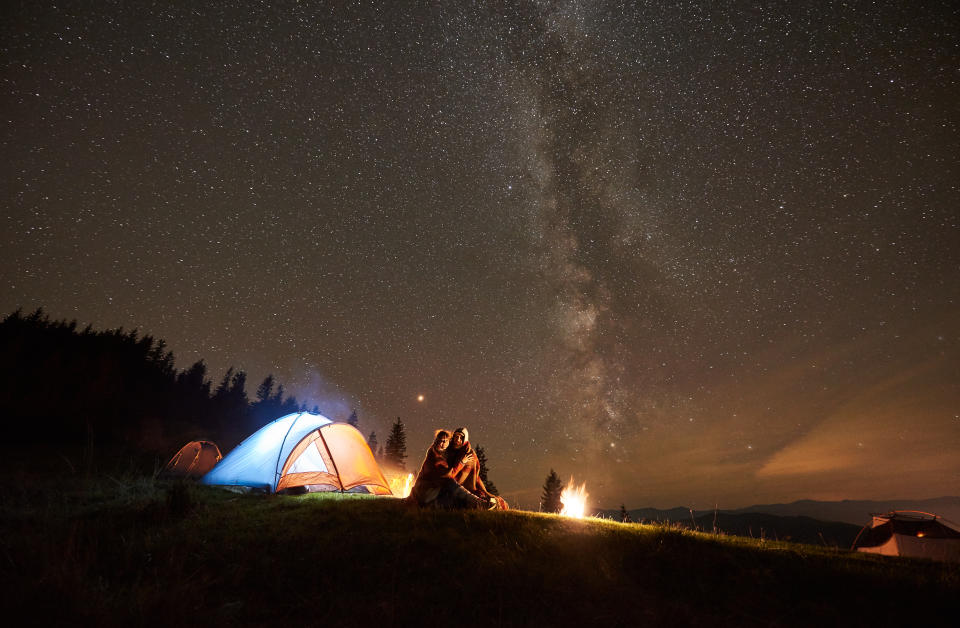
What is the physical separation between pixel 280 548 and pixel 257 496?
5888mm

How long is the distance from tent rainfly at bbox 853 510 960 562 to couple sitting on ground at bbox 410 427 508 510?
11227mm

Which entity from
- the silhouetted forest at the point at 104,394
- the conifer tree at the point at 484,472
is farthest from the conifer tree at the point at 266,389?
the conifer tree at the point at 484,472

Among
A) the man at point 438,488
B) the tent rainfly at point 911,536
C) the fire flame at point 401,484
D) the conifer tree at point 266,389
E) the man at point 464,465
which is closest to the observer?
the man at point 438,488

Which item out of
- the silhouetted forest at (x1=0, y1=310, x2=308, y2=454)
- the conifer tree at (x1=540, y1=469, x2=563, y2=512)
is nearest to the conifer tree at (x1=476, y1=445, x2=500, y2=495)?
the conifer tree at (x1=540, y1=469, x2=563, y2=512)

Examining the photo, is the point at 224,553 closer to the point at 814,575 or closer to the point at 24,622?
the point at 24,622

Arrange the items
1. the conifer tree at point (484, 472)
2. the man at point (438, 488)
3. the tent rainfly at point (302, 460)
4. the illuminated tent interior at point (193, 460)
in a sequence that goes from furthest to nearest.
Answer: the conifer tree at point (484, 472) < the illuminated tent interior at point (193, 460) < the tent rainfly at point (302, 460) < the man at point (438, 488)

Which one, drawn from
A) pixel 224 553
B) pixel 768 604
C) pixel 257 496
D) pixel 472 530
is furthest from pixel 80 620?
pixel 257 496

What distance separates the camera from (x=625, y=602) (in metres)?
4.34

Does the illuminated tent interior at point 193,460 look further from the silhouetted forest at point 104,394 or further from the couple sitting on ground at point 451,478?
the couple sitting on ground at point 451,478

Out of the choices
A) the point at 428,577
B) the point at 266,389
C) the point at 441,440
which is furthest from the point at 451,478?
the point at 266,389

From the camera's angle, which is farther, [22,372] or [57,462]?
[22,372]

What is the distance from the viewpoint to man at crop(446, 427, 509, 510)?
365 inches

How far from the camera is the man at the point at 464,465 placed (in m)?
9.27

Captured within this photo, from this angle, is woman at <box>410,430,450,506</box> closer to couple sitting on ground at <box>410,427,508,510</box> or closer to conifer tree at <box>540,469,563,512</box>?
couple sitting on ground at <box>410,427,508,510</box>
